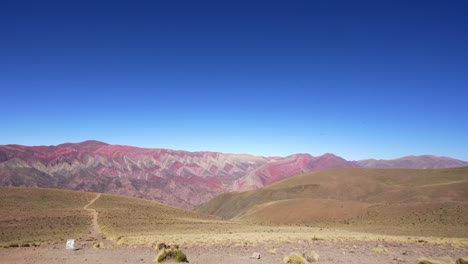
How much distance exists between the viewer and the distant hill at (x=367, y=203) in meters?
44.5

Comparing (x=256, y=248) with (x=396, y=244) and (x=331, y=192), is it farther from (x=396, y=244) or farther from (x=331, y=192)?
(x=331, y=192)

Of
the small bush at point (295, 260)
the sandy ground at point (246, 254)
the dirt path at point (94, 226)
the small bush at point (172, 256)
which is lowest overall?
the dirt path at point (94, 226)

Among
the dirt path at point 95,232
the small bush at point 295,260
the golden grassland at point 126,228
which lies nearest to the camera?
the small bush at point 295,260

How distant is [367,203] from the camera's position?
66438 mm

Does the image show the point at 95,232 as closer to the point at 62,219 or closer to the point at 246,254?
the point at 62,219

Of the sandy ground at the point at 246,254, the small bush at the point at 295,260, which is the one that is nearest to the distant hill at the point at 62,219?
the sandy ground at the point at 246,254

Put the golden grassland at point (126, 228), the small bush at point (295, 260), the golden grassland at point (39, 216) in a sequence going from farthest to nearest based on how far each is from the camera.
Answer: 1. the golden grassland at point (39, 216)
2. the golden grassland at point (126, 228)
3. the small bush at point (295, 260)

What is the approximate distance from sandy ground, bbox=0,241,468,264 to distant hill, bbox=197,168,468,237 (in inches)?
743

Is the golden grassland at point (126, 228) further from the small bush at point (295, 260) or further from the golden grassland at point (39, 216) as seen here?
the small bush at point (295, 260)

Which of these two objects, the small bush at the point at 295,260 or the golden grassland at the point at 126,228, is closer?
the small bush at the point at 295,260

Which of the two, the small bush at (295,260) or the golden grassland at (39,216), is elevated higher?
the small bush at (295,260)

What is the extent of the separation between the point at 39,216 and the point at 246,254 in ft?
128

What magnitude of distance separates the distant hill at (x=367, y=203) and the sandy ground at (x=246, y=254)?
1888 cm

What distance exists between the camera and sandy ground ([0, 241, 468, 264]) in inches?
680
